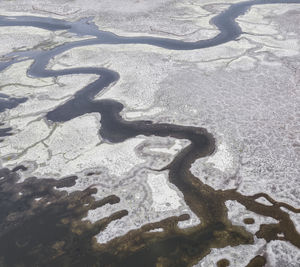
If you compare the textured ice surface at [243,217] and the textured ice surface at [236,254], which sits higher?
the textured ice surface at [243,217]

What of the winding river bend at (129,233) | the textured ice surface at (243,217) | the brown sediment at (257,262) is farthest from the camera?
the textured ice surface at (243,217)

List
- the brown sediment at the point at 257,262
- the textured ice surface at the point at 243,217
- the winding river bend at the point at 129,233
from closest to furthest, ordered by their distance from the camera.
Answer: the brown sediment at the point at 257,262, the winding river bend at the point at 129,233, the textured ice surface at the point at 243,217

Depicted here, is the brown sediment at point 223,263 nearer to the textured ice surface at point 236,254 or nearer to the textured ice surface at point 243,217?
the textured ice surface at point 236,254

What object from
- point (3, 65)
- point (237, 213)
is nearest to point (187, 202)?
point (237, 213)

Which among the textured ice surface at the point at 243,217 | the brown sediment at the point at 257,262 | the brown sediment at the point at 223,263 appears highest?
the textured ice surface at the point at 243,217

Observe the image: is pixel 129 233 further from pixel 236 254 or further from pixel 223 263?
pixel 236 254

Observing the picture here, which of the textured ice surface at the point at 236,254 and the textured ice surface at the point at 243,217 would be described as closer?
the textured ice surface at the point at 236,254

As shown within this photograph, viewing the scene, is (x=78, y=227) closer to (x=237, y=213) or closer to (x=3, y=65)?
(x=237, y=213)

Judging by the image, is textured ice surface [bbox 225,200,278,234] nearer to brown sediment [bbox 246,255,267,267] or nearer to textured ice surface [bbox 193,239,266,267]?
textured ice surface [bbox 193,239,266,267]

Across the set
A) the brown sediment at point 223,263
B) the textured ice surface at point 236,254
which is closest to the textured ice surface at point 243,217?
the textured ice surface at point 236,254

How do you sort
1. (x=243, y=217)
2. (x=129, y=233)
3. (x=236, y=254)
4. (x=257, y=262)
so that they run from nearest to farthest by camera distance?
(x=257, y=262)
(x=236, y=254)
(x=129, y=233)
(x=243, y=217)

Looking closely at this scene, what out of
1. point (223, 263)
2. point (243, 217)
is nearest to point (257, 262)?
point (223, 263)

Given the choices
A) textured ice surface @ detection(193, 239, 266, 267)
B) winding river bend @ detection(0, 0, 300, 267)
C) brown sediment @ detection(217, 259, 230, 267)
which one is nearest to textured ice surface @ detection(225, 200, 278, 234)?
winding river bend @ detection(0, 0, 300, 267)
